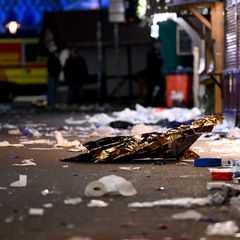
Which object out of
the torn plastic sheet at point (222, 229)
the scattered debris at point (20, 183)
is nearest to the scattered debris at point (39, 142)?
the scattered debris at point (20, 183)

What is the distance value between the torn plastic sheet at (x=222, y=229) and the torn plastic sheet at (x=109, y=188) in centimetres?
134

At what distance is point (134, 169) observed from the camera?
7.92 m

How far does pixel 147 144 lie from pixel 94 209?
2889mm

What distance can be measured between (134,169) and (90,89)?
25558mm

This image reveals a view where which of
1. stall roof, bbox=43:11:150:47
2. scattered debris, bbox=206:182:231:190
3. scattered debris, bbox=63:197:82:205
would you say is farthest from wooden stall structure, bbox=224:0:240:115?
stall roof, bbox=43:11:150:47

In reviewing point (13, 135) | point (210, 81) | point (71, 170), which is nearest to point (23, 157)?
point (71, 170)

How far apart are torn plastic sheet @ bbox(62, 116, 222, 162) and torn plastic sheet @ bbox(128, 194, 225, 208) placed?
8.39 ft

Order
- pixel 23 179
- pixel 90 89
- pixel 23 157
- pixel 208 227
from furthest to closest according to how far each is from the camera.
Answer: pixel 90 89
pixel 23 157
pixel 23 179
pixel 208 227

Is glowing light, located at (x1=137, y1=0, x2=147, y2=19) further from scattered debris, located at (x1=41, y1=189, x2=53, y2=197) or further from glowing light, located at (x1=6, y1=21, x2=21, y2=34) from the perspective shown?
glowing light, located at (x1=6, y1=21, x2=21, y2=34)

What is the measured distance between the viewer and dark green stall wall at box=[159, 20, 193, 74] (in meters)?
23.7

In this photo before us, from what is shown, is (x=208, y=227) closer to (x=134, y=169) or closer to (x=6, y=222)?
(x=6, y=222)

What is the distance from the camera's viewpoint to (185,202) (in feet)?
18.9

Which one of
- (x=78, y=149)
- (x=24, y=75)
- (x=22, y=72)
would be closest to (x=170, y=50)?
(x=24, y=75)

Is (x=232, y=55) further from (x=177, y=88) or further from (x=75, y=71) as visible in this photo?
(x=75, y=71)
